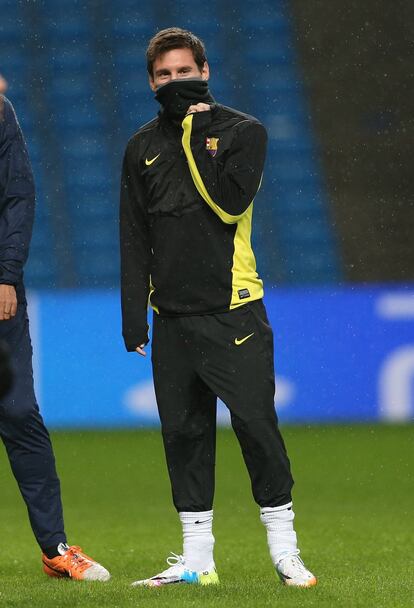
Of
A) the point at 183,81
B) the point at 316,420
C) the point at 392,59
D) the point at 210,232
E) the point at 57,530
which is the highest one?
the point at 392,59

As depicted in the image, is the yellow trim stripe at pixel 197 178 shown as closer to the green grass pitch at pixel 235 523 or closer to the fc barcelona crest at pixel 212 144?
the fc barcelona crest at pixel 212 144

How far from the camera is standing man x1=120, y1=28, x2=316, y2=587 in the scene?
4242 mm

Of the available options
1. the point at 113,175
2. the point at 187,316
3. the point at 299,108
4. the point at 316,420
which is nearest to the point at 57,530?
the point at 187,316

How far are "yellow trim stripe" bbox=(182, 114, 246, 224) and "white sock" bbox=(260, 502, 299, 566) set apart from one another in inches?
37.0

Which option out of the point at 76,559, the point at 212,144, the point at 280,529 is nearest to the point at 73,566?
the point at 76,559

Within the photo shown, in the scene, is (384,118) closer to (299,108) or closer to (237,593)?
(299,108)

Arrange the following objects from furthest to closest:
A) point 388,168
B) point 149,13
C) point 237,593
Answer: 1. point 149,13
2. point 388,168
3. point 237,593

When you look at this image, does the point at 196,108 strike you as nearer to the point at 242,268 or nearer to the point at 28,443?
the point at 242,268

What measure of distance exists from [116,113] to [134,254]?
10.4 metres

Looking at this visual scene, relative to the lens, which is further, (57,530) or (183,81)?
(57,530)

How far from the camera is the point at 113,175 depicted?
553 inches

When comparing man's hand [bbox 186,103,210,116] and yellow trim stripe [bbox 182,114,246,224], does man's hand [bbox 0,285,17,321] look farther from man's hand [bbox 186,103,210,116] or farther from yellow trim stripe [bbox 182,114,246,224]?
man's hand [bbox 186,103,210,116]

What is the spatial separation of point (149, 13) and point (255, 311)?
11280mm

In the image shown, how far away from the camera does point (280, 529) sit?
4.27 metres
